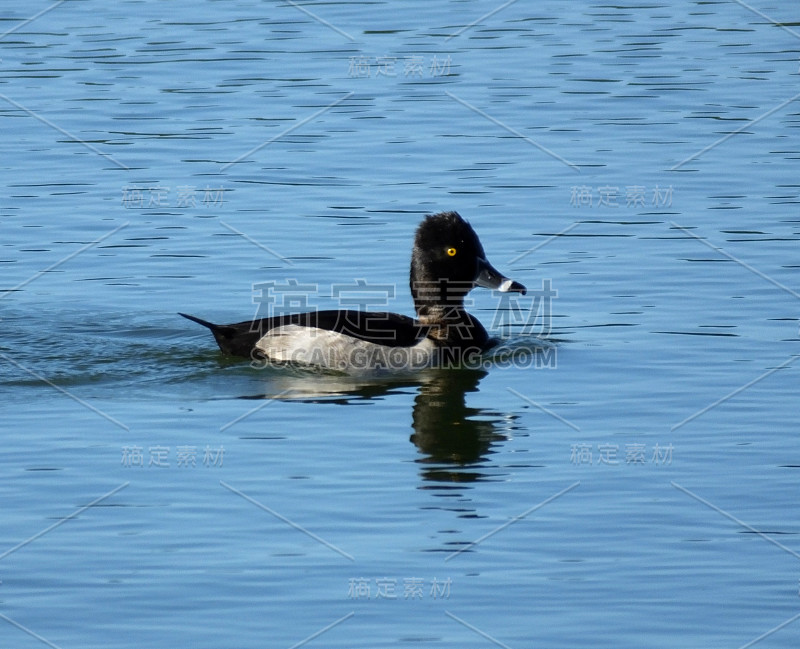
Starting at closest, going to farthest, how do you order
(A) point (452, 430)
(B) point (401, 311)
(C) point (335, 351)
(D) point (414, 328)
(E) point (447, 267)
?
(A) point (452, 430) → (C) point (335, 351) → (D) point (414, 328) → (E) point (447, 267) → (B) point (401, 311)

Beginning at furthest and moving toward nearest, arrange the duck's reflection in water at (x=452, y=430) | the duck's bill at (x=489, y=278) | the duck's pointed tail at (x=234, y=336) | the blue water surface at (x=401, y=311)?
the duck's bill at (x=489, y=278)
the duck's pointed tail at (x=234, y=336)
the duck's reflection in water at (x=452, y=430)
the blue water surface at (x=401, y=311)

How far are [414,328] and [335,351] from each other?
686 mm

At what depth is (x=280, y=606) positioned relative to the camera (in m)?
6.86

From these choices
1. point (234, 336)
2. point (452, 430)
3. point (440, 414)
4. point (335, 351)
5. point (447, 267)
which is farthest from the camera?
point (447, 267)

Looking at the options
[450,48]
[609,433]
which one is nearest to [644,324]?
[609,433]

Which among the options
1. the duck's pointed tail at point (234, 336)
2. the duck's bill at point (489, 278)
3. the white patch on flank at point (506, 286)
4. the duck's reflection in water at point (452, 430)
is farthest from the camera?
the duck's bill at point (489, 278)

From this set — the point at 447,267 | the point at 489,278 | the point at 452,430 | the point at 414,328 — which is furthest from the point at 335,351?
the point at 452,430

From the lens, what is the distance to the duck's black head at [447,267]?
11.9 m

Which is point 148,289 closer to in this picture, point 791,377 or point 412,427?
point 412,427

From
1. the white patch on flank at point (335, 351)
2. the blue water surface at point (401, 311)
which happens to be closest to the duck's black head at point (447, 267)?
the white patch on flank at point (335, 351)

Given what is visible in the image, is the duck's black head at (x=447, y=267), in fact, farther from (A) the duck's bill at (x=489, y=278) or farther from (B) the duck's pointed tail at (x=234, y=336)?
(B) the duck's pointed tail at (x=234, y=336)

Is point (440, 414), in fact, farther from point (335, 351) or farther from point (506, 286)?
point (506, 286)

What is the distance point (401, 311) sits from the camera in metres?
13.1

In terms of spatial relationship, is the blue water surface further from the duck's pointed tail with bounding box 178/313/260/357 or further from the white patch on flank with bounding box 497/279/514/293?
the white patch on flank with bounding box 497/279/514/293
